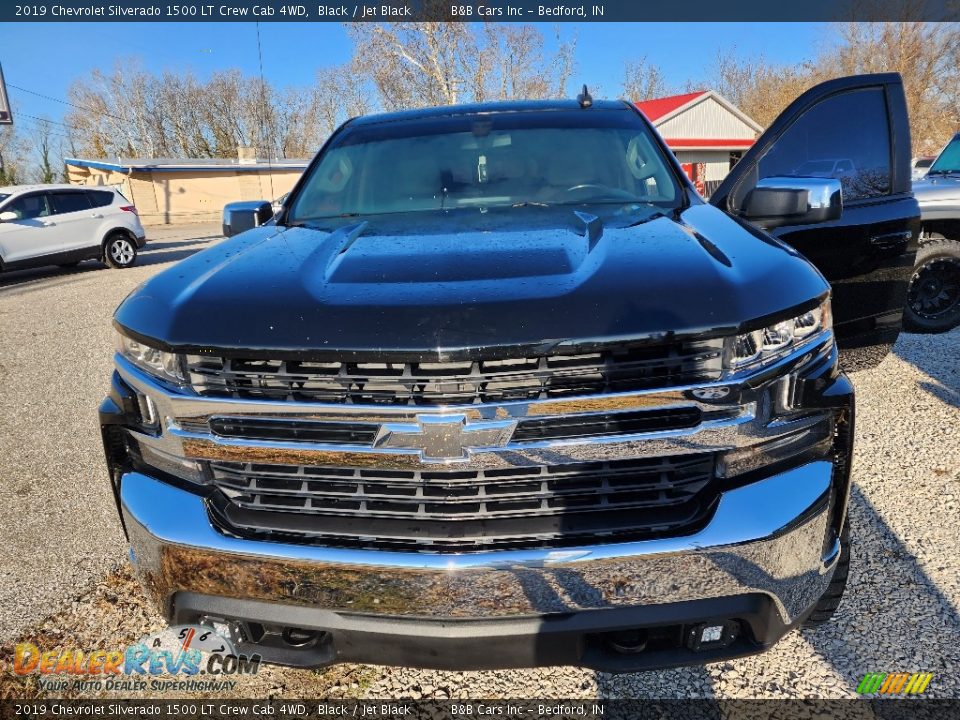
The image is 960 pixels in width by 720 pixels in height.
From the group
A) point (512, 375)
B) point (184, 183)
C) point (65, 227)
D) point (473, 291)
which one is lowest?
point (512, 375)

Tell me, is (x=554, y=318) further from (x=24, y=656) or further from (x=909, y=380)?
(x=909, y=380)

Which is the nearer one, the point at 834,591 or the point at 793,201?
the point at 834,591

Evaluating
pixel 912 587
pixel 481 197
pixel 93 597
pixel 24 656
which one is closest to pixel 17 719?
pixel 24 656

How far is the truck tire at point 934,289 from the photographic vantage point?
5.36m

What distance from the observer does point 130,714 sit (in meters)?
2.08

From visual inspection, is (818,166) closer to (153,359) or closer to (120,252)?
(153,359)

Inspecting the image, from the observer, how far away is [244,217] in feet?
10.2

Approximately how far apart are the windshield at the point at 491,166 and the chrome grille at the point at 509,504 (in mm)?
1297

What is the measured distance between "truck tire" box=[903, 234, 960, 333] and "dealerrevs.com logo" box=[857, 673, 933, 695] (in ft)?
13.7

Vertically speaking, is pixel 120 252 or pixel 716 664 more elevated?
pixel 120 252

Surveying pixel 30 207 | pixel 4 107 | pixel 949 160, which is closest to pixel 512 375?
pixel 949 160

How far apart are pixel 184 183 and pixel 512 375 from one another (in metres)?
43.0

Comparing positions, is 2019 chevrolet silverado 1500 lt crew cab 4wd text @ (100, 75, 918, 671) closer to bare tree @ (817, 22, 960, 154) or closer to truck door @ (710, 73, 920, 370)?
truck door @ (710, 73, 920, 370)

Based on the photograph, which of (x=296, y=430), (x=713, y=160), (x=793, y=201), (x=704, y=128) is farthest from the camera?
(x=713, y=160)
